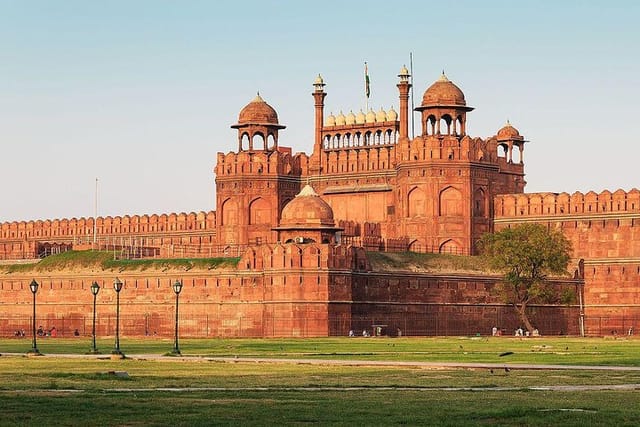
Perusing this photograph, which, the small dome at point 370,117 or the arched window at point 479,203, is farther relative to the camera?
the small dome at point 370,117

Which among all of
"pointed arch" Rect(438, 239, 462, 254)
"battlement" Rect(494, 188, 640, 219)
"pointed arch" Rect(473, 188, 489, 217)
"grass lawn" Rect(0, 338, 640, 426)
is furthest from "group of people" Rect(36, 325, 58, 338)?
"grass lawn" Rect(0, 338, 640, 426)

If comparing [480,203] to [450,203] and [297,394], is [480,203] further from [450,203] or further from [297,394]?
[297,394]

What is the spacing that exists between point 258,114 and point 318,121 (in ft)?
17.4

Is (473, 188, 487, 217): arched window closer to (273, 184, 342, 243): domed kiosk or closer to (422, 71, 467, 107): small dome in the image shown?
(422, 71, 467, 107): small dome

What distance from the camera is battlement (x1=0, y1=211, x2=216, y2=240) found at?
411ft

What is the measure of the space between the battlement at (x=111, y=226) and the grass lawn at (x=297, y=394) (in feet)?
223

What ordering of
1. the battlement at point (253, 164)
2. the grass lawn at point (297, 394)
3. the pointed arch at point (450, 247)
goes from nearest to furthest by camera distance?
the grass lawn at point (297, 394) → the pointed arch at point (450, 247) → the battlement at point (253, 164)

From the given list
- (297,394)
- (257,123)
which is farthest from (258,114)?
(297,394)

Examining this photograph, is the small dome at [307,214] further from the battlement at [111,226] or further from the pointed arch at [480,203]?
the battlement at [111,226]

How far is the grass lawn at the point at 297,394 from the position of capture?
30547 mm

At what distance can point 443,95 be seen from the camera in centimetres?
11206

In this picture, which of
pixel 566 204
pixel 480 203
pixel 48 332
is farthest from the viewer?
pixel 480 203

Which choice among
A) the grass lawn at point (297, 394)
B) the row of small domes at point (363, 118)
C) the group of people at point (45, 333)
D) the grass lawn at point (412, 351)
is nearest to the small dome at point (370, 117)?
the row of small domes at point (363, 118)

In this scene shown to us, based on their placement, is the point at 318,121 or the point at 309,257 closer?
the point at 309,257
